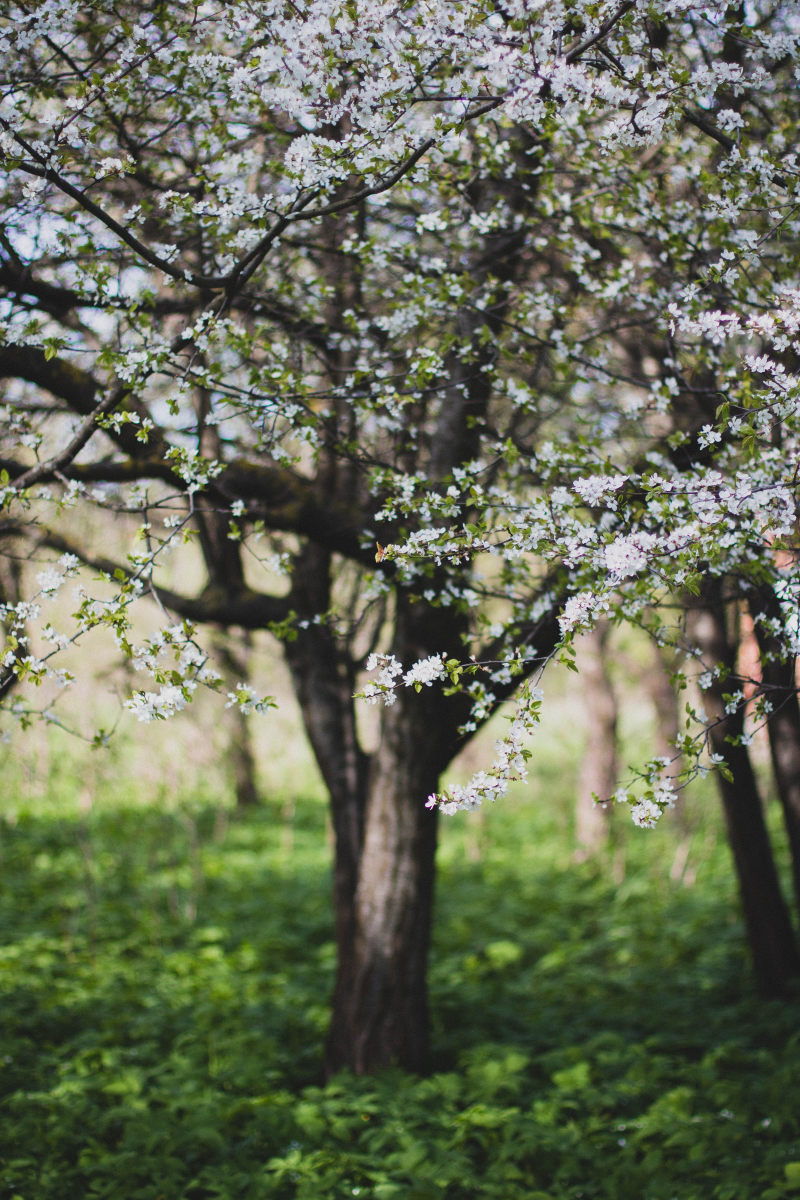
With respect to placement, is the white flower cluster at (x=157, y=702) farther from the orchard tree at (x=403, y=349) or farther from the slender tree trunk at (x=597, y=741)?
the slender tree trunk at (x=597, y=741)

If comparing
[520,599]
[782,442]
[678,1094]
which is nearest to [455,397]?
[520,599]

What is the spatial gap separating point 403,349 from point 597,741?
9.04 meters

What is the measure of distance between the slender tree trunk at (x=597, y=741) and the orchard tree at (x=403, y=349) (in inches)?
250

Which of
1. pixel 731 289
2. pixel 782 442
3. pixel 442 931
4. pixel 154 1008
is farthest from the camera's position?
pixel 442 931

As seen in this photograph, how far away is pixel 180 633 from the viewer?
3.54 meters

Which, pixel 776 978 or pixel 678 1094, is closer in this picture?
pixel 678 1094

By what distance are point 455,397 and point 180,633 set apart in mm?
2583

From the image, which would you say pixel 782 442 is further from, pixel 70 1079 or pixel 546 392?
pixel 70 1079

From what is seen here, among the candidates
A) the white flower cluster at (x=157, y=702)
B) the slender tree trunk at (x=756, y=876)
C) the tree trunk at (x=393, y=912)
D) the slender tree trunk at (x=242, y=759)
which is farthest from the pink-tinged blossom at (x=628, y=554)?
the slender tree trunk at (x=242, y=759)

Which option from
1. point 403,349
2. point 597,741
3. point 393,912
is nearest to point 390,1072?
point 393,912

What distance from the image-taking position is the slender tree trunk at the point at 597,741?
1312 centimetres

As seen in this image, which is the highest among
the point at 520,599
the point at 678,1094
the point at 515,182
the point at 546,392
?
Result: the point at 515,182

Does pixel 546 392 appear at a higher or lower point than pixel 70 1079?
higher

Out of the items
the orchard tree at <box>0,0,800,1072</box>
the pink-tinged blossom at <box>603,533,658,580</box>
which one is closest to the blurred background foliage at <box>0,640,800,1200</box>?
the orchard tree at <box>0,0,800,1072</box>
